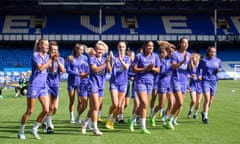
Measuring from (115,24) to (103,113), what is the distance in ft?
147

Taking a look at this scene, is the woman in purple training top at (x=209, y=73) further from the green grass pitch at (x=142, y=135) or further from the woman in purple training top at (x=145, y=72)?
the woman in purple training top at (x=145, y=72)

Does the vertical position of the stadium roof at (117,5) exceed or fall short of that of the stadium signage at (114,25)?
it exceeds it

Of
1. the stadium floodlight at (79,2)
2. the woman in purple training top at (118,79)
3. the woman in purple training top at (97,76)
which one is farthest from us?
the stadium floodlight at (79,2)

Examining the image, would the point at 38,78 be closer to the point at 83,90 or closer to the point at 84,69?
the point at 83,90

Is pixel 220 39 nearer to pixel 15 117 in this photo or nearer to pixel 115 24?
pixel 115 24

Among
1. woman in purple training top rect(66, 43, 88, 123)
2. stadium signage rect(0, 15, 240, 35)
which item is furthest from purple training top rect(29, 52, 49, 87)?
stadium signage rect(0, 15, 240, 35)

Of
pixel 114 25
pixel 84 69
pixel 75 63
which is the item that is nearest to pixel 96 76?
pixel 84 69

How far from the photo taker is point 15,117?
1692 cm

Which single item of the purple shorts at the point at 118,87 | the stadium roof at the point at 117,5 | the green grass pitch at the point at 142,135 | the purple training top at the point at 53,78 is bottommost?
the green grass pitch at the point at 142,135

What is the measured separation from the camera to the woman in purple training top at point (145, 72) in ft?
40.1

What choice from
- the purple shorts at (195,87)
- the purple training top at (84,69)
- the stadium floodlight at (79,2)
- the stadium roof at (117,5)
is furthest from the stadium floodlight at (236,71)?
the purple training top at (84,69)

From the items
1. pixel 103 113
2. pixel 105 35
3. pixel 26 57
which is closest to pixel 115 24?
pixel 105 35

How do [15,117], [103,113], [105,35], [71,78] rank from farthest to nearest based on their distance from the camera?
1. [105,35]
2. [103,113]
3. [15,117]
4. [71,78]

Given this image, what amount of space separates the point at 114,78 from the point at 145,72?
1023 millimetres
